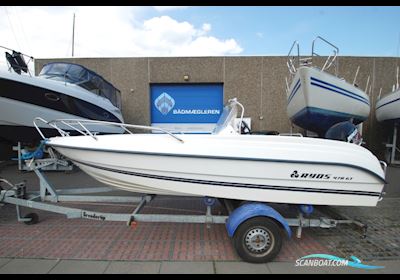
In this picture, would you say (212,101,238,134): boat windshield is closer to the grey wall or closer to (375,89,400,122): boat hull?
the grey wall

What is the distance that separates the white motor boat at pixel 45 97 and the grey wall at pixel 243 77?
2.16m

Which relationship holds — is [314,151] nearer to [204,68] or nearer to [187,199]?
[187,199]

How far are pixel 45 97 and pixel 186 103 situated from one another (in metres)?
4.91

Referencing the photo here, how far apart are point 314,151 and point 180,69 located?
778 cm

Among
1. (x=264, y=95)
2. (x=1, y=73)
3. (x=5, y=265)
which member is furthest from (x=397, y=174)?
(x=1, y=73)

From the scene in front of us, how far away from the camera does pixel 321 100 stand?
6250mm

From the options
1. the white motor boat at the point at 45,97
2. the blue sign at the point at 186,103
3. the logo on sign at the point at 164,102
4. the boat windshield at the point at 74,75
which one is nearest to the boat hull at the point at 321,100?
the blue sign at the point at 186,103

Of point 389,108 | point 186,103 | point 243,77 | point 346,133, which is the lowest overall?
point 346,133

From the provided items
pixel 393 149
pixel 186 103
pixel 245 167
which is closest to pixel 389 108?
pixel 393 149

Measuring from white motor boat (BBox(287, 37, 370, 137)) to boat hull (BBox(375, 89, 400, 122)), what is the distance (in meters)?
1.42

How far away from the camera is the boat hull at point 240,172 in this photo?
282 centimetres

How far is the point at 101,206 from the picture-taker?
15.1ft

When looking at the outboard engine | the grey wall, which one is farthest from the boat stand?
the outboard engine

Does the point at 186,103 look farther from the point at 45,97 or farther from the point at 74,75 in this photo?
the point at 45,97
